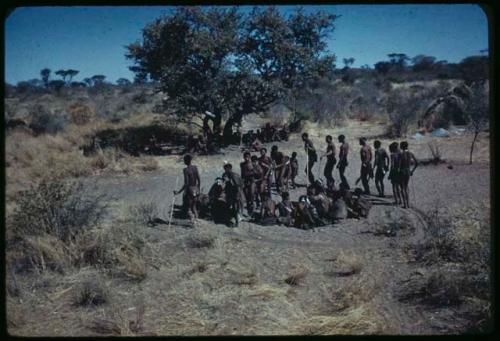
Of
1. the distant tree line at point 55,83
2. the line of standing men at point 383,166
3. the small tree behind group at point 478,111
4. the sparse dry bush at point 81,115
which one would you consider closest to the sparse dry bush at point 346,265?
the line of standing men at point 383,166

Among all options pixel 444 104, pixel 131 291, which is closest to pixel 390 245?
pixel 131 291

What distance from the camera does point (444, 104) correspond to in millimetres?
21203

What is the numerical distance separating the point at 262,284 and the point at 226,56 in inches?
455

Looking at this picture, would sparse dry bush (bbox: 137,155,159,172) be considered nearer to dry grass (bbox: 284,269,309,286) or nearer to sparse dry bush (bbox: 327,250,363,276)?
sparse dry bush (bbox: 327,250,363,276)

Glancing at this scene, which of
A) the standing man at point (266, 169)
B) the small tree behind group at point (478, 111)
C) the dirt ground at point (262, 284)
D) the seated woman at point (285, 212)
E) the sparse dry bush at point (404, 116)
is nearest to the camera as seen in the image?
the dirt ground at point (262, 284)

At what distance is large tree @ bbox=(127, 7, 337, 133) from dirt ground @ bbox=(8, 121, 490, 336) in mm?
7160

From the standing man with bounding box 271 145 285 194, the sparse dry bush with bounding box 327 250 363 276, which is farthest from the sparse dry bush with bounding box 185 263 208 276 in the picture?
the standing man with bounding box 271 145 285 194

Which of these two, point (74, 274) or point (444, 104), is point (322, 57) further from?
point (74, 274)

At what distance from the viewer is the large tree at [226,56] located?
17.3m

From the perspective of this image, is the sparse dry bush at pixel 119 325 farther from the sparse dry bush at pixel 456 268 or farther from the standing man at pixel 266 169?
the standing man at pixel 266 169

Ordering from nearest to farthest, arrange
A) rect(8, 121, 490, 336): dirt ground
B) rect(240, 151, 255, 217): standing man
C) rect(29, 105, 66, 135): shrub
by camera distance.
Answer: rect(8, 121, 490, 336): dirt ground
rect(240, 151, 255, 217): standing man
rect(29, 105, 66, 135): shrub

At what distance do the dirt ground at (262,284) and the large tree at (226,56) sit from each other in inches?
282

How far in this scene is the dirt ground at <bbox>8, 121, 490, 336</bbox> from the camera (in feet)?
21.6

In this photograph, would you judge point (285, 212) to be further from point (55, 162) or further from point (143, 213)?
point (55, 162)
